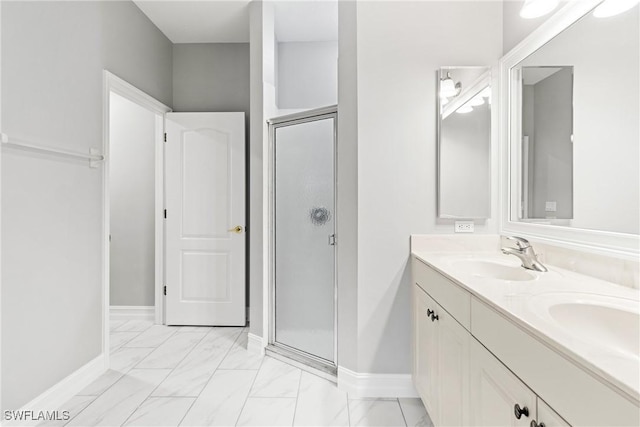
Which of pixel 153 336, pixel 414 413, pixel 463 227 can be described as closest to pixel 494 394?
pixel 414 413

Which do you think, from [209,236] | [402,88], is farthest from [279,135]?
[209,236]

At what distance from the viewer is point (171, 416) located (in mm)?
1761

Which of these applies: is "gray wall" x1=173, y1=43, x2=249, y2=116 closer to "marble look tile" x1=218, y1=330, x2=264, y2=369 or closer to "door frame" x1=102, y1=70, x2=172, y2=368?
"door frame" x1=102, y1=70, x2=172, y2=368

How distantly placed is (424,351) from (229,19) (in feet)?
9.82

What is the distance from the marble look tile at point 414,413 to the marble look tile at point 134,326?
94.8 inches

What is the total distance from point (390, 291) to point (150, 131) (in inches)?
111

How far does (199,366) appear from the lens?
231 cm

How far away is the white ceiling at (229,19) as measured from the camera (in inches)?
106

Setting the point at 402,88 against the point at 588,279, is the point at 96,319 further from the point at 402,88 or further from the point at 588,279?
the point at 588,279

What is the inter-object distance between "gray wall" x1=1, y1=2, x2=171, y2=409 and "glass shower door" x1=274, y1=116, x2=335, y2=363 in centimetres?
124

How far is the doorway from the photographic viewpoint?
2268mm

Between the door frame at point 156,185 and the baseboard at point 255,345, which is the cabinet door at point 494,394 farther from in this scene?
the door frame at point 156,185

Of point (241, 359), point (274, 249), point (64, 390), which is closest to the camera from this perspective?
point (64, 390)

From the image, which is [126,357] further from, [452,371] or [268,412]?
[452,371]
